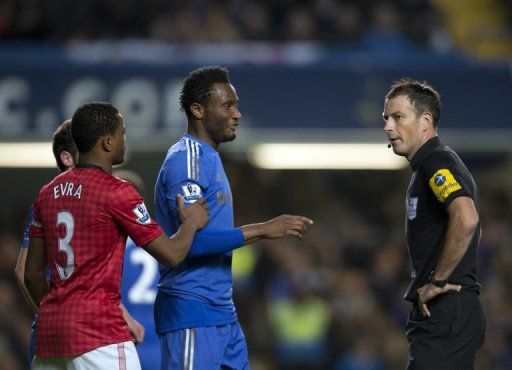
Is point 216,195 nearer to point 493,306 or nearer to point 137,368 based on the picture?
point 137,368

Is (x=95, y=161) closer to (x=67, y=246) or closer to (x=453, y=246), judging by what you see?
(x=67, y=246)

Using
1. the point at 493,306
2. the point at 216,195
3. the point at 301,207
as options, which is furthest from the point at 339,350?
the point at 216,195

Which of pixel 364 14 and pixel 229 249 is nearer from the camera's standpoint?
pixel 229 249

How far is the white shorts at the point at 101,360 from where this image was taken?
4.56 meters

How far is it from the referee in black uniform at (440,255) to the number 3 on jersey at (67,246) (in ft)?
5.26

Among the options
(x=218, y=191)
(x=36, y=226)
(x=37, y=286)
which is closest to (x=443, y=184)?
(x=218, y=191)

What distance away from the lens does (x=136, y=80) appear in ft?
36.0

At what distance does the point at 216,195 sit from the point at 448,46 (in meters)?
7.51

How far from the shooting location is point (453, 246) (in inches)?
188

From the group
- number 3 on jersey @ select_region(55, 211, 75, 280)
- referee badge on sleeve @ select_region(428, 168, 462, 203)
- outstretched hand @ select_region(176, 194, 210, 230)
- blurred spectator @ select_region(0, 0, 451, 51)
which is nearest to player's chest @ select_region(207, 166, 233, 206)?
outstretched hand @ select_region(176, 194, 210, 230)

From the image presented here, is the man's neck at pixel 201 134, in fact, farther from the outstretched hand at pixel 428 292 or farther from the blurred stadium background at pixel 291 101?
the blurred stadium background at pixel 291 101

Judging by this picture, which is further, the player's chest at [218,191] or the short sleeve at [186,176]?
the player's chest at [218,191]

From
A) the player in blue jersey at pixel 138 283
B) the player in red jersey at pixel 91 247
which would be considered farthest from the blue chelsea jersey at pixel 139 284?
the player in red jersey at pixel 91 247

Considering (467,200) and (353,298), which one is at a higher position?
(467,200)
